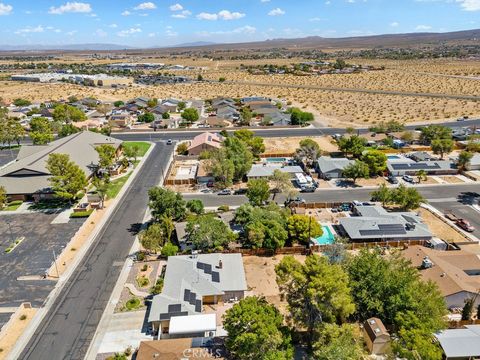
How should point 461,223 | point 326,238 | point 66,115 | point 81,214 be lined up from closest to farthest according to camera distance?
point 326,238 < point 461,223 < point 81,214 < point 66,115

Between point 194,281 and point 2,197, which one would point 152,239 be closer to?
point 194,281

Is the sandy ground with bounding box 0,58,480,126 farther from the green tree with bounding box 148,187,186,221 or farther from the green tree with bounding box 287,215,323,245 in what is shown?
the green tree with bounding box 148,187,186,221

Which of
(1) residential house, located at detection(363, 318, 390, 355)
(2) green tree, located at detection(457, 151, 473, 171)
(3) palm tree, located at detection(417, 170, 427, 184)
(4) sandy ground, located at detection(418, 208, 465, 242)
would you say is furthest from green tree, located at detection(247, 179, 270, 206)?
(2) green tree, located at detection(457, 151, 473, 171)

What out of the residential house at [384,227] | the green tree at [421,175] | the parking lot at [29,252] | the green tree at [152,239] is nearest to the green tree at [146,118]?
the parking lot at [29,252]

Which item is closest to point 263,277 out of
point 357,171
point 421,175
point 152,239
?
point 152,239

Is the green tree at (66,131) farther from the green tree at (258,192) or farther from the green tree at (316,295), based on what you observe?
the green tree at (316,295)

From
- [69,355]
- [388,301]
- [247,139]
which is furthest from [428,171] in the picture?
[69,355]

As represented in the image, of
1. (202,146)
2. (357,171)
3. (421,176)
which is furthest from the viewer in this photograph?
(202,146)
